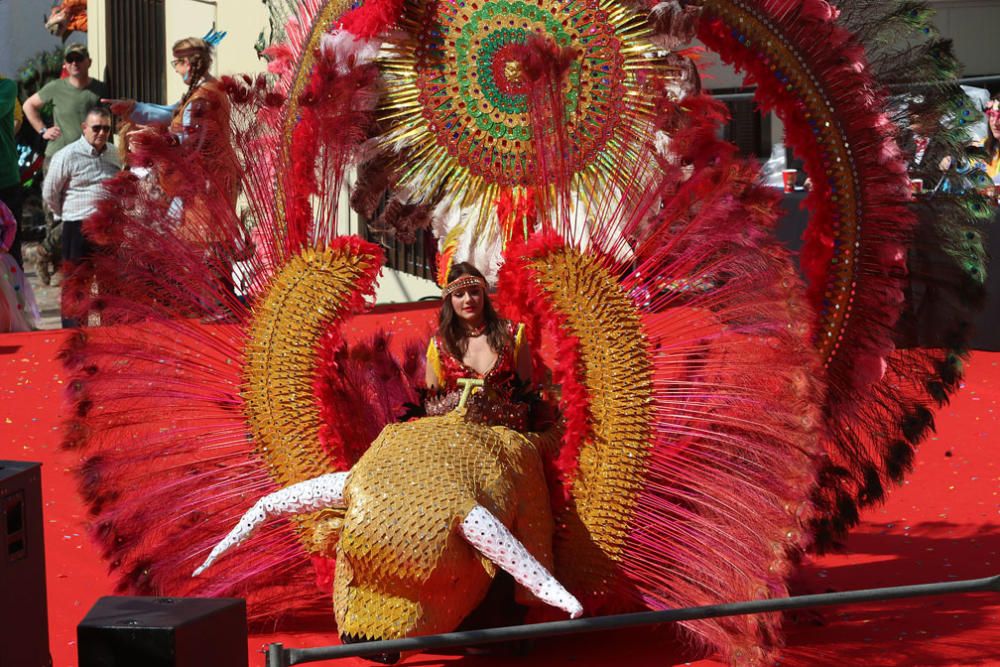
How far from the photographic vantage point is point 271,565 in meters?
4.69

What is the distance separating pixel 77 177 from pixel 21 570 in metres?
6.52

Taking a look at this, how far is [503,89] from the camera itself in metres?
5.10

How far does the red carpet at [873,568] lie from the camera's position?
14.7 feet

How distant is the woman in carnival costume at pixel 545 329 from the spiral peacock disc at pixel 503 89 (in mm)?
10

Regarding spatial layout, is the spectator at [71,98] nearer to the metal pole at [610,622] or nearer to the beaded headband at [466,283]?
the beaded headband at [466,283]

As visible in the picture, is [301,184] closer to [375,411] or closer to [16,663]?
[375,411]

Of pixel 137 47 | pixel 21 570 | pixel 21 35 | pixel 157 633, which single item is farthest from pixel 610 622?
pixel 21 35

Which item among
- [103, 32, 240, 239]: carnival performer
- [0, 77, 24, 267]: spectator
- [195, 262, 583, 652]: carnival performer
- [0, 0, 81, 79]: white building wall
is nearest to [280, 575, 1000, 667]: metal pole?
[195, 262, 583, 652]: carnival performer

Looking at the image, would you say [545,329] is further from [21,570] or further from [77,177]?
[77,177]

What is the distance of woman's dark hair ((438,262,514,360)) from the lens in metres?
4.81

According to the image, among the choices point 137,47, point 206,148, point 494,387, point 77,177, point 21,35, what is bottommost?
point 494,387

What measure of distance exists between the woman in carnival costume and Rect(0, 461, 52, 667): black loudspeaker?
2.13 feet

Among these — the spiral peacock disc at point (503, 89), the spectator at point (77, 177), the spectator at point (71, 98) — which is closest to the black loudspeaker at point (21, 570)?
the spiral peacock disc at point (503, 89)

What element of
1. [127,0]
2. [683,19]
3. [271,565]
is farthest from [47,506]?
[127,0]
